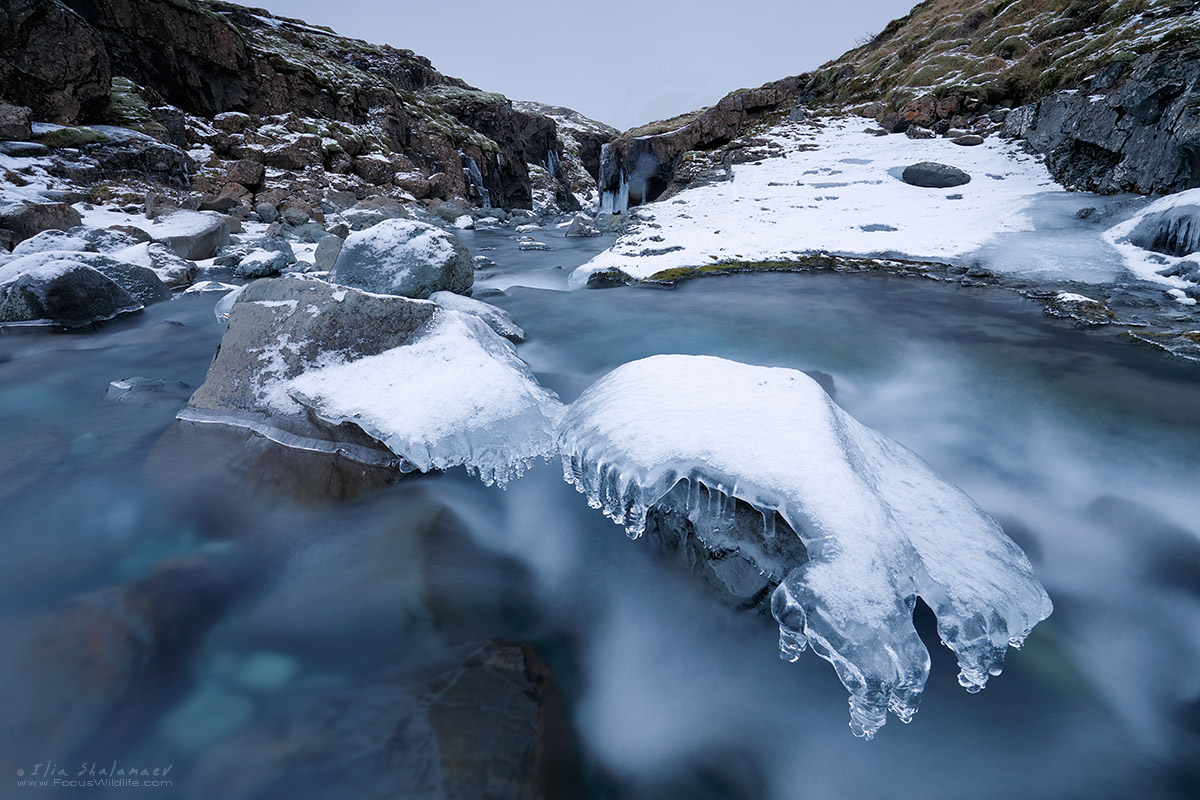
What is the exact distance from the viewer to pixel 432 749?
1.41 meters

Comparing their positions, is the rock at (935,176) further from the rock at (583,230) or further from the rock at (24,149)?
the rock at (24,149)

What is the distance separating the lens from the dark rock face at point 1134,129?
6.86 m

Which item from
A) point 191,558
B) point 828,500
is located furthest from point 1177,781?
point 191,558

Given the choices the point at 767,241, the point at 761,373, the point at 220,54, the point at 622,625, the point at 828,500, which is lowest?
the point at 622,625

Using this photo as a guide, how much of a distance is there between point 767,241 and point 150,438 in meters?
9.20

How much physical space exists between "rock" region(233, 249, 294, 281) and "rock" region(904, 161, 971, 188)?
1426 cm

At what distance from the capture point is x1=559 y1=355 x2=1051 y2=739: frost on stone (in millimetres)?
1447

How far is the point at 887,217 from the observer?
31.4 feet

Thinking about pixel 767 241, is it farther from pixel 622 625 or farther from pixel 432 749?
pixel 432 749

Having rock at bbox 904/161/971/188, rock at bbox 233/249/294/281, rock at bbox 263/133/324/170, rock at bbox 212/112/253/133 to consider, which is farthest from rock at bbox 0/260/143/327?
rock at bbox 212/112/253/133

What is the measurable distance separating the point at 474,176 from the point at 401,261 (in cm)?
2726

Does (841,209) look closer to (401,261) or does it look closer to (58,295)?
(401,261)

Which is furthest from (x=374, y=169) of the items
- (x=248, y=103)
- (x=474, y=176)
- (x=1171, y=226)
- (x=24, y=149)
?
(x=1171, y=226)

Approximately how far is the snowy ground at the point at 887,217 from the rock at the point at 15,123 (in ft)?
53.3
